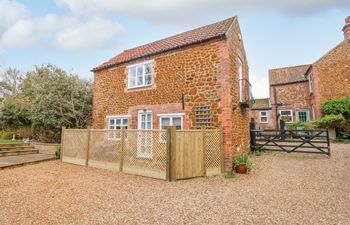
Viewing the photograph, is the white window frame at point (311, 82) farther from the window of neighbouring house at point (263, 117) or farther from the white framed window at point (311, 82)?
the window of neighbouring house at point (263, 117)

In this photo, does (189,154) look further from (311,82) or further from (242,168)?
(311,82)

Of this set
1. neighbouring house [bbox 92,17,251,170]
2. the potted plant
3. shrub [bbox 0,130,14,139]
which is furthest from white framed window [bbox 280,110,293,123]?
shrub [bbox 0,130,14,139]

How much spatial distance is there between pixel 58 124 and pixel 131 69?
7.84 m

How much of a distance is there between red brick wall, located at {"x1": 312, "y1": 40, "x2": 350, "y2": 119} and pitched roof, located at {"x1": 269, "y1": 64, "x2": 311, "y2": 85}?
3.23 metres

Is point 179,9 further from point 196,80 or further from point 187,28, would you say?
point 196,80

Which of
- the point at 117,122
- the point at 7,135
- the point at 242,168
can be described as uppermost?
the point at 117,122

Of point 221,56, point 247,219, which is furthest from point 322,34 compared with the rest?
point 247,219

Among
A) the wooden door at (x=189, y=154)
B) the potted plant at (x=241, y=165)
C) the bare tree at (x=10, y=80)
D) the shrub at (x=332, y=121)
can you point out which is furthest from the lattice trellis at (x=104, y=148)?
the bare tree at (x=10, y=80)

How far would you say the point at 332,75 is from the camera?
1745 cm

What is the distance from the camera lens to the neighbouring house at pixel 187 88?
27.8 feet

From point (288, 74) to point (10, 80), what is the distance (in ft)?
132

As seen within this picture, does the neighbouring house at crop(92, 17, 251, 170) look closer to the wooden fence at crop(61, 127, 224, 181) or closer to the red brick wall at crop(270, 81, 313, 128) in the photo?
the wooden fence at crop(61, 127, 224, 181)

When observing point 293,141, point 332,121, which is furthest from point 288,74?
point 293,141

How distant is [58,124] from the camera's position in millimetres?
14391
